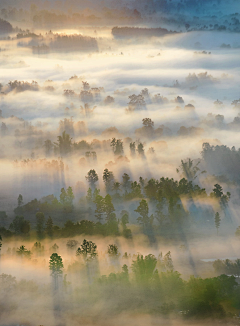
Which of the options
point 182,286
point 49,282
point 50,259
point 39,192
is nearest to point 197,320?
point 182,286

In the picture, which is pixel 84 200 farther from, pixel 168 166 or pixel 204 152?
pixel 204 152

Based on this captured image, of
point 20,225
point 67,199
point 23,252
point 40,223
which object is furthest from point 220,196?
point 23,252

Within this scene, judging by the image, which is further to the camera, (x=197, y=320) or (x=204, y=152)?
(x=204, y=152)

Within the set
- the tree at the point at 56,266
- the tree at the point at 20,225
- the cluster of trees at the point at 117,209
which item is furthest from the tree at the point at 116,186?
the tree at the point at 56,266

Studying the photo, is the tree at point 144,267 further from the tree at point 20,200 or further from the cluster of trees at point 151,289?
the tree at point 20,200

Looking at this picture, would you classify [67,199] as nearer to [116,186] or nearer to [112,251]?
[116,186]

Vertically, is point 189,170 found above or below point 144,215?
above

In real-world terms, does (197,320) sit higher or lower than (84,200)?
lower
